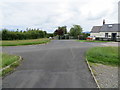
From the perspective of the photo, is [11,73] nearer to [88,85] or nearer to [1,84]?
[1,84]

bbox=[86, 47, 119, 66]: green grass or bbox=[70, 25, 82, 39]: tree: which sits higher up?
bbox=[70, 25, 82, 39]: tree

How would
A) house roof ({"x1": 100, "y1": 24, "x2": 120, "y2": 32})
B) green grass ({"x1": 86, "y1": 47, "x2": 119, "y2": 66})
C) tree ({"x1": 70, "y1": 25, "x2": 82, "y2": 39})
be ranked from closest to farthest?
1. green grass ({"x1": 86, "y1": 47, "x2": 119, "y2": 66})
2. house roof ({"x1": 100, "y1": 24, "x2": 120, "y2": 32})
3. tree ({"x1": 70, "y1": 25, "x2": 82, "y2": 39})

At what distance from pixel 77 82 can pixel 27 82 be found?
1867 millimetres

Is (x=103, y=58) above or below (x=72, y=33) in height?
below

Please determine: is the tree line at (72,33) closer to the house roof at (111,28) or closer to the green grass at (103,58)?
the house roof at (111,28)

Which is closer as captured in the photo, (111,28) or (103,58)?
(103,58)

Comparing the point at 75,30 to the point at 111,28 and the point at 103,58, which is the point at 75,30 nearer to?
the point at 111,28

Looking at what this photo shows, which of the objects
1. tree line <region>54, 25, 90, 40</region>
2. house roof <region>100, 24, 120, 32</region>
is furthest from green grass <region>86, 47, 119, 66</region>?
tree line <region>54, 25, 90, 40</region>

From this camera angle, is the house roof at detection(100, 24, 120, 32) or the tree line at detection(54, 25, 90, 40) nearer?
the house roof at detection(100, 24, 120, 32)

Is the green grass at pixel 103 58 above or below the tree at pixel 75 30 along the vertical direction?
below

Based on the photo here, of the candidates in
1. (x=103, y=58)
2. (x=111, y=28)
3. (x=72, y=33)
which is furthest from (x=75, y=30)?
(x=103, y=58)

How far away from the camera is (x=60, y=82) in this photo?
13.3 feet

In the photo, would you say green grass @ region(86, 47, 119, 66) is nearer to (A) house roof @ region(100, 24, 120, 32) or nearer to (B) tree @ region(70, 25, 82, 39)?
(A) house roof @ region(100, 24, 120, 32)

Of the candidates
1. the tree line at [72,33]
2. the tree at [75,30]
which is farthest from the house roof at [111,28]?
the tree at [75,30]
